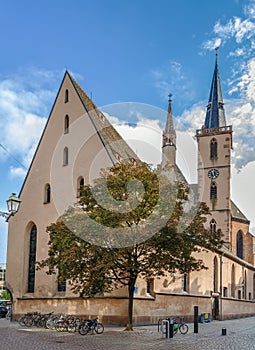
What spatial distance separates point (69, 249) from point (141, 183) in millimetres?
4672

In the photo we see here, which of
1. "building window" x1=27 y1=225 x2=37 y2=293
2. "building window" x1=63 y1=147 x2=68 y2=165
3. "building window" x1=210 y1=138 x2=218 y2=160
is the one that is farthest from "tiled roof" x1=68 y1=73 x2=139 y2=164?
"building window" x1=210 y1=138 x2=218 y2=160

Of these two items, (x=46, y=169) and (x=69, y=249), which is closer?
(x=69, y=249)

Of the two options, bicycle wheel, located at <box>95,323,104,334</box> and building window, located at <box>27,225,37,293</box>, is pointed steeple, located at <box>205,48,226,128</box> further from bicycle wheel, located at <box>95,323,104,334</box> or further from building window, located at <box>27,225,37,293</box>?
bicycle wheel, located at <box>95,323,104,334</box>

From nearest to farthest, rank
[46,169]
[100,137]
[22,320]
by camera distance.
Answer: [22,320] < [100,137] < [46,169]

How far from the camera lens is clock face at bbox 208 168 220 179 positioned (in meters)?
59.8

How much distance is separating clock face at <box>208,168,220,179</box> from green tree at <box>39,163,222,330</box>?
1448 inches

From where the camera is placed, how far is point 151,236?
73.3 feet

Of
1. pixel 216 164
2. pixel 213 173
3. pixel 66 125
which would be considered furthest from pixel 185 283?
pixel 216 164

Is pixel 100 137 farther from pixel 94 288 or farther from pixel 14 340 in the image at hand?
pixel 14 340

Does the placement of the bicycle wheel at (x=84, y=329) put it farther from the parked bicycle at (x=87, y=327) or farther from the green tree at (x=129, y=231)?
the green tree at (x=129, y=231)

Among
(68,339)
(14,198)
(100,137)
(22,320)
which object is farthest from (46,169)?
(14,198)

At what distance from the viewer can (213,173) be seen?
197 ft

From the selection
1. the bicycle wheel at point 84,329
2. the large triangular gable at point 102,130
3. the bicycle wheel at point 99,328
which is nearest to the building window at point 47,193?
the large triangular gable at point 102,130

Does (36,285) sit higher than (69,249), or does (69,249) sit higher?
(69,249)
